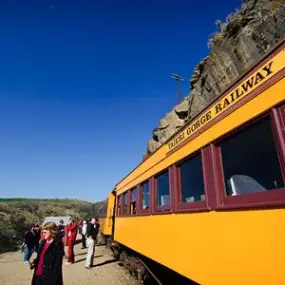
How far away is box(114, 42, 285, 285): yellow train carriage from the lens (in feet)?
7.27

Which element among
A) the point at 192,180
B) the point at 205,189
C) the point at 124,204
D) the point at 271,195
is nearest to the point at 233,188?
the point at 205,189

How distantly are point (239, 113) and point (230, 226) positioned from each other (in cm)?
130

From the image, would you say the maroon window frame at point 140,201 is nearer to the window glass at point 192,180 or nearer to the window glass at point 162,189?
the window glass at point 162,189

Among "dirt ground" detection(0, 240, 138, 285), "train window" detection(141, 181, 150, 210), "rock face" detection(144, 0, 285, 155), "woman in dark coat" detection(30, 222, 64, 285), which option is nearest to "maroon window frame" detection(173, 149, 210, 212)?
"train window" detection(141, 181, 150, 210)

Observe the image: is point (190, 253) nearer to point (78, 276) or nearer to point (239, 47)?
point (78, 276)

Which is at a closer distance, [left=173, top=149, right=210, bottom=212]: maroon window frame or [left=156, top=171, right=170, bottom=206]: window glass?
[left=173, top=149, right=210, bottom=212]: maroon window frame

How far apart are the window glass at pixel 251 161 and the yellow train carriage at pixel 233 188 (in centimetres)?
1

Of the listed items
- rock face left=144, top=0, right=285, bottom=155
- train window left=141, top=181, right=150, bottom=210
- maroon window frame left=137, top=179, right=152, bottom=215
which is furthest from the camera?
rock face left=144, top=0, right=285, bottom=155

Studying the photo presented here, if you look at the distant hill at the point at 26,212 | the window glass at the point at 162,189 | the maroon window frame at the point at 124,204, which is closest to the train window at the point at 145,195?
the window glass at the point at 162,189

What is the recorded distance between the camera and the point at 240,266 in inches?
94.2

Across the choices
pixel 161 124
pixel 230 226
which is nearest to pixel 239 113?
pixel 230 226

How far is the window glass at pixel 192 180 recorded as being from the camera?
3572 mm

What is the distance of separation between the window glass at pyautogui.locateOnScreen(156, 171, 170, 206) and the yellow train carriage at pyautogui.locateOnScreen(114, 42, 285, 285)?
0.63 ft

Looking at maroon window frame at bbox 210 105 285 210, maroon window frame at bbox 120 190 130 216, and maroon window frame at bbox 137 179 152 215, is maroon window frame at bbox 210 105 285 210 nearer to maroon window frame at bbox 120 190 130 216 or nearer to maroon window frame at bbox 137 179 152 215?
maroon window frame at bbox 137 179 152 215
